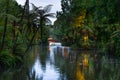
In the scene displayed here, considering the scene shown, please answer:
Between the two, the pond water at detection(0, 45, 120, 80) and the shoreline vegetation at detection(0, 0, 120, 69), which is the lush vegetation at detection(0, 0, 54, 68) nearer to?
the shoreline vegetation at detection(0, 0, 120, 69)

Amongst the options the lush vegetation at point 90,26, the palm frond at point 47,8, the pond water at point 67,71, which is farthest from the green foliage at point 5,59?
the palm frond at point 47,8

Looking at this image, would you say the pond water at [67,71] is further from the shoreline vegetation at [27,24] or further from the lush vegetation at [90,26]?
the lush vegetation at [90,26]

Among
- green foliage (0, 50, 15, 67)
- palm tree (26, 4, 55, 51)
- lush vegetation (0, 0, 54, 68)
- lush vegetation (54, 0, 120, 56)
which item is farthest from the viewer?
palm tree (26, 4, 55, 51)

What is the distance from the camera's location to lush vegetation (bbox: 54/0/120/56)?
26925mm

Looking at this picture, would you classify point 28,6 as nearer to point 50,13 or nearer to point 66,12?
point 50,13

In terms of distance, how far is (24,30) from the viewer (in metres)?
46.3

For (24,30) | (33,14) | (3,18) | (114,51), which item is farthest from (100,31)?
(3,18)

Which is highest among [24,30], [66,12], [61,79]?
[66,12]

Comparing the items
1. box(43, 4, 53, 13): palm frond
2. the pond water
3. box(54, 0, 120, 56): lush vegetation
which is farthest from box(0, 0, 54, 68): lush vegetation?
box(54, 0, 120, 56): lush vegetation

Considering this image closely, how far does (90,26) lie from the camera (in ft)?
257

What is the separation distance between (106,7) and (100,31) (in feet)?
147

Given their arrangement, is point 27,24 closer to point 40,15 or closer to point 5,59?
point 40,15

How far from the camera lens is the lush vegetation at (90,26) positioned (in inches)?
1060

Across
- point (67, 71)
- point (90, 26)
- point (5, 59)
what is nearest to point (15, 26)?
point (5, 59)
